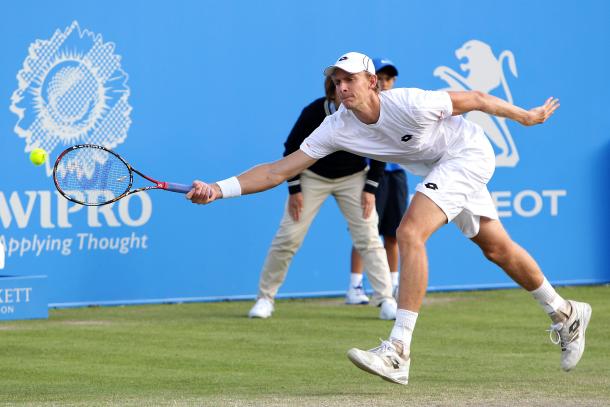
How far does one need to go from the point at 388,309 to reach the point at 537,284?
269cm

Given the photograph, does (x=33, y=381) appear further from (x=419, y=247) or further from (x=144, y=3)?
(x=144, y=3)

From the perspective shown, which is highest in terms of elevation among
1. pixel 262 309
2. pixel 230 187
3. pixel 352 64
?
pixel 262 309

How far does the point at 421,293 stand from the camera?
5879 millimetres

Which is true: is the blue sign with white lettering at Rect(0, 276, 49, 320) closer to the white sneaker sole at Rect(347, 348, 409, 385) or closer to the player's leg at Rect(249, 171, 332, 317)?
the player's leg at Rect(249, 171, 332, 317)

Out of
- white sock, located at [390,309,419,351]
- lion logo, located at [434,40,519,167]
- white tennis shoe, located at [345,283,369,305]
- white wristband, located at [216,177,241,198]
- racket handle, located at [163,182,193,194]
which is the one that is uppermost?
lion logo, located at [434,40,519,167]

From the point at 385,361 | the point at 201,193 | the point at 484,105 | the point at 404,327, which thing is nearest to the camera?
the point at 385,361

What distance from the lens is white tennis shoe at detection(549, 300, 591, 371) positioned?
21.1 ft

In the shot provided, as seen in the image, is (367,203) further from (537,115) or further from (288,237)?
(537,115)

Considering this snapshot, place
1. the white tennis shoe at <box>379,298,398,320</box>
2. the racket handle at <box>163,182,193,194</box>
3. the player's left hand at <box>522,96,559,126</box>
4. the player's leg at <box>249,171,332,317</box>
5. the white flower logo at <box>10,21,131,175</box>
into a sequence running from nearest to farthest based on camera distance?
the racket handle at <box>163,182,193,194</box> → the player's left hand at <box>522,96,559,126</box> → the white tennis shoe at <box>379,298,398,320</box> → the player's leg at <box>249,171,332,317</box> → the white flower logo at <box>10,21,131,175</box>

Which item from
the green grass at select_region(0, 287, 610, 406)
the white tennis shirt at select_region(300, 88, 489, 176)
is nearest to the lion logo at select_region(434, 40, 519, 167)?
the green grass at select_region(0, 287, 610, 406)

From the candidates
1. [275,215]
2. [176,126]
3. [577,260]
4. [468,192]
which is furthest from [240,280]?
[468,192]

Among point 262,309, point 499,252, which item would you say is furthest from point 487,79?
point 499,252

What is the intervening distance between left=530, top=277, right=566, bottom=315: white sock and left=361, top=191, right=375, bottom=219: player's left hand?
2813mm

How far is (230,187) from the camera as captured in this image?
6121 mm
